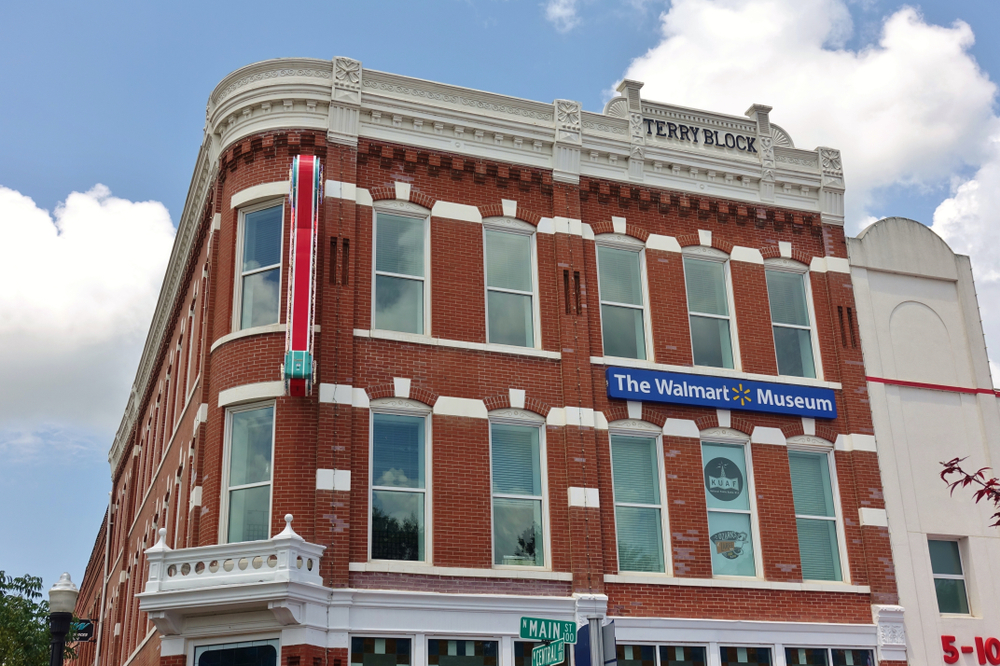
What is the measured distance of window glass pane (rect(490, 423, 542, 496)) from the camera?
1952 cm

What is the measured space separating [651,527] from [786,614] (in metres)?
3.11

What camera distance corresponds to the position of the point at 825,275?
23625 millimetres

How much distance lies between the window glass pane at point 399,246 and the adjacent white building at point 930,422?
9974 mm

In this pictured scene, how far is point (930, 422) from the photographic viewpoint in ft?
75.7

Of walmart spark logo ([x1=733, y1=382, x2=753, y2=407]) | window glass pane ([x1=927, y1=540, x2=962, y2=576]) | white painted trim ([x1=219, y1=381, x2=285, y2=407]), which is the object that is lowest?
window glass pane ([x1=927, y1=540, x2=962, y2=576])

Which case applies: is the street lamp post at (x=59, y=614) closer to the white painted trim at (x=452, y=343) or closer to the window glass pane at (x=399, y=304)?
the white painted trim at (x=452, y=343)

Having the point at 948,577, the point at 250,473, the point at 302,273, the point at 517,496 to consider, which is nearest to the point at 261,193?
the point at 302,273

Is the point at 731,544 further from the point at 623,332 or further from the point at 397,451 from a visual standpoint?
the point at 397,451

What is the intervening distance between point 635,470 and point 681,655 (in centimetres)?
359

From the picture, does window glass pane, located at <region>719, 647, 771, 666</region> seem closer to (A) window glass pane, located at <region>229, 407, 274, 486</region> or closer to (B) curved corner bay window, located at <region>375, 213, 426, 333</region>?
(B) curved corner bay window, located at <region>375, 213, 426, 333</region>

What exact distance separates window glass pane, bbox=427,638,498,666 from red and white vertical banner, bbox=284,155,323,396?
493cm

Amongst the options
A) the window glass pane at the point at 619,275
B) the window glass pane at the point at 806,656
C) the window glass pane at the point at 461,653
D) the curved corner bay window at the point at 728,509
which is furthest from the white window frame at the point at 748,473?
the window glass pane at the point at 461,653

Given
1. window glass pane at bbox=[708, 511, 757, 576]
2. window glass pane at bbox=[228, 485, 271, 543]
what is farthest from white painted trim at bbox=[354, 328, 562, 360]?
window glass pane at bbox=[708, 511, 757, 576]

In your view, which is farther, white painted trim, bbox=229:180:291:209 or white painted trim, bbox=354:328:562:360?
white painted trim, bbox=229:180:291:209
